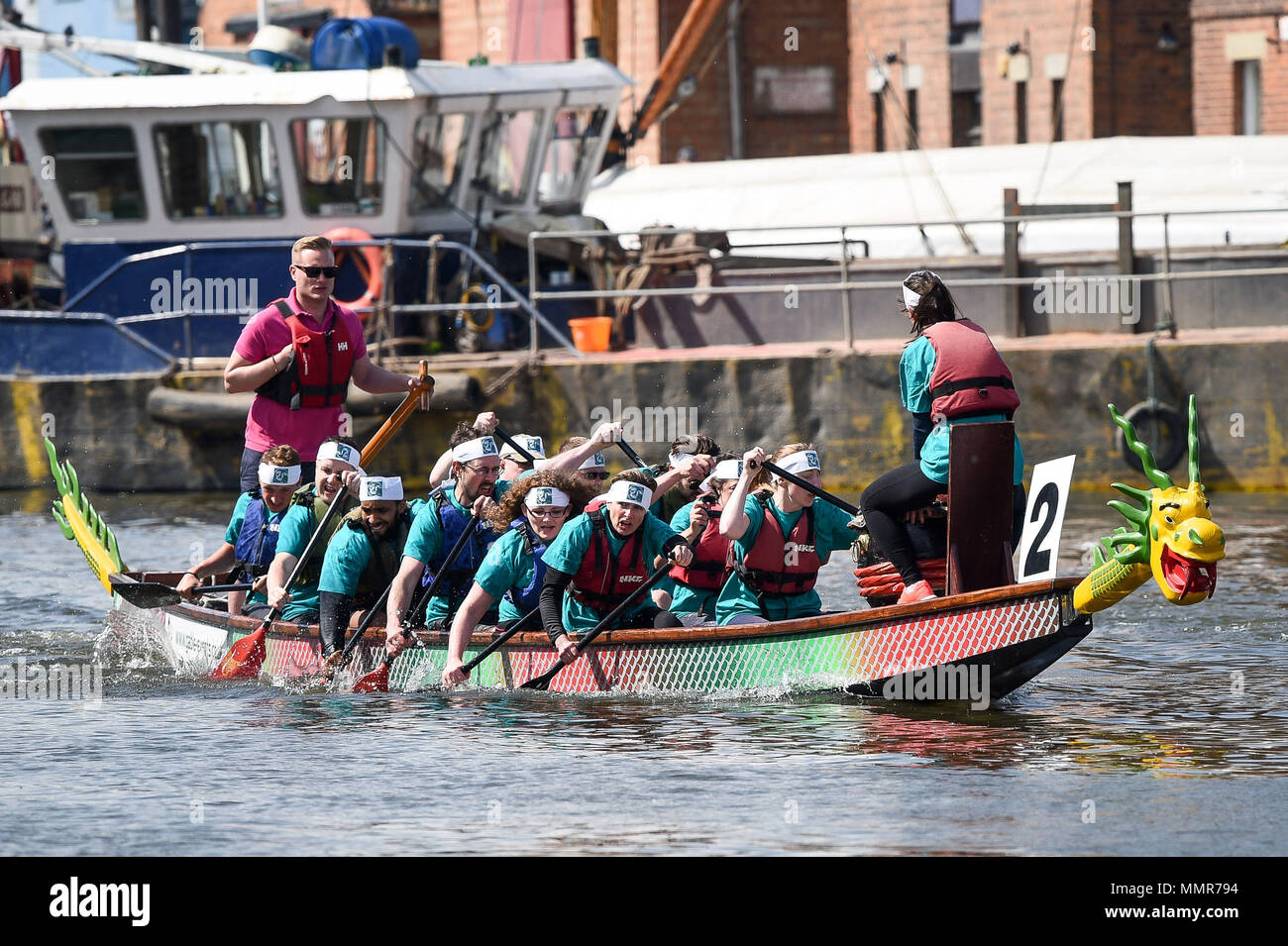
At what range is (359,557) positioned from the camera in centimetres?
1095

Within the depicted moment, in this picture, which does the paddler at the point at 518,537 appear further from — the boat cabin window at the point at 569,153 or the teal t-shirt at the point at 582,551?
the boat cabin window at the point at 569,153

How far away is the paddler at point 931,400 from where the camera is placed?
941cm

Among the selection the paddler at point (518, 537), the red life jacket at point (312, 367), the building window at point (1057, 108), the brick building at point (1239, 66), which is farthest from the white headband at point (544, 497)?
the brick building at point (1239, 66)

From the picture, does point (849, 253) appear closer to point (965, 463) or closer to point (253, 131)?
point (253, 131)

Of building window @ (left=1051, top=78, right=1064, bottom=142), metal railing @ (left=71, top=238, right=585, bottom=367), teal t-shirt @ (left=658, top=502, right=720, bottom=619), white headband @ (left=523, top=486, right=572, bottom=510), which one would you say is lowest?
teal t-shirt @ (left=658, top=502, right=720, bottom=619)

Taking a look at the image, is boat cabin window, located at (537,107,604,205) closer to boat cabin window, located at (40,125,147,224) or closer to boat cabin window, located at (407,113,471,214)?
boat cabin window, located at (407,113,471,214)

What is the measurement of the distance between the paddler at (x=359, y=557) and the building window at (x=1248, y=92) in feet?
66.0

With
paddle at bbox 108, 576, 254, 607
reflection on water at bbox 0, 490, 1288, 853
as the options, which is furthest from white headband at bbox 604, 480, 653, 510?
paddle at bbox 108, 576, 254, 607

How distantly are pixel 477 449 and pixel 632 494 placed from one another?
1.05m

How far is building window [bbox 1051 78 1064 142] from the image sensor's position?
93.3ft

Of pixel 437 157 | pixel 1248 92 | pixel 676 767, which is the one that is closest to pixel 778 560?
→ pixel 676 767

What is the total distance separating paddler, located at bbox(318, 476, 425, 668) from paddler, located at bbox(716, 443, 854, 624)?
5.60 feet
